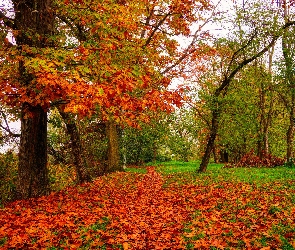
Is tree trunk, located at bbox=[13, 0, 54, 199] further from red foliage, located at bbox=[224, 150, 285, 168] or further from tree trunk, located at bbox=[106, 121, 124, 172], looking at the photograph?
red foliage, located at bbox=[224, 150, 285, 168]

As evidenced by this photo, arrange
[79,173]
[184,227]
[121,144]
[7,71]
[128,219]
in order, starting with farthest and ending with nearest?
[121,144]
[79,173]
[7,71]
[128,219]
[184,227]

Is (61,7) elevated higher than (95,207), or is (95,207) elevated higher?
(61,7)

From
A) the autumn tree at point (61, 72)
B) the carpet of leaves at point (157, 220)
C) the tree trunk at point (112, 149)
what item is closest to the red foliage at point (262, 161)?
the tree trunk at point (112, 149)

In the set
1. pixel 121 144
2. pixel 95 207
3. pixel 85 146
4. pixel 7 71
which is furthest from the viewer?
pixel 121 144

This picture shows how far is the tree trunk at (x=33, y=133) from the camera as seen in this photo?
9.65m

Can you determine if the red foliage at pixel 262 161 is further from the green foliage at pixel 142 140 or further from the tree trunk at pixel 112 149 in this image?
the tree trunk at pixel 112 149

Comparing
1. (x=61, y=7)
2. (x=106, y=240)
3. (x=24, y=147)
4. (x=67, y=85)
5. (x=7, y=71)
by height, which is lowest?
(x=106, y=240)

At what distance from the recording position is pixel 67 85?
7.11m

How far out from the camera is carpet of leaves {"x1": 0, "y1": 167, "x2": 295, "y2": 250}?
5.91 m

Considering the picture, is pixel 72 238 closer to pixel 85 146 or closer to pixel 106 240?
pixel 106 240

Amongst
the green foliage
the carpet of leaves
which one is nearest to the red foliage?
the green foliage

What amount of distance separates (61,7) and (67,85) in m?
3.94

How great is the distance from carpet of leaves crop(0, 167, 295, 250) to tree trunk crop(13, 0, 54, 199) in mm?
674

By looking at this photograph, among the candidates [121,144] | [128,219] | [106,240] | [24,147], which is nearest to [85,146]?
[121,144]
